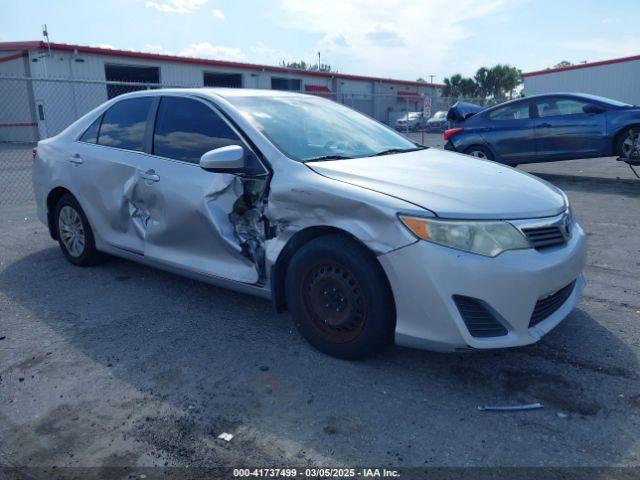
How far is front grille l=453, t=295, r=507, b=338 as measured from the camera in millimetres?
2732

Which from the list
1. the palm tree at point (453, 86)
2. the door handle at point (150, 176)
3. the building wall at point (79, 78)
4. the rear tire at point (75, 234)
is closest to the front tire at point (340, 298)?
the door handle at point (150, 176)

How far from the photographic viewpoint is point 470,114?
11242 mm

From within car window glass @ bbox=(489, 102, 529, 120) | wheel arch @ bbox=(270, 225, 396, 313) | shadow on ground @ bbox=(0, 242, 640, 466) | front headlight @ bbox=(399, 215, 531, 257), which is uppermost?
car window glass @ bbox=(489, 102, 529, 120)

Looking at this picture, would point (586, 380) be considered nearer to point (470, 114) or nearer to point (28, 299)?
point (28, 299)

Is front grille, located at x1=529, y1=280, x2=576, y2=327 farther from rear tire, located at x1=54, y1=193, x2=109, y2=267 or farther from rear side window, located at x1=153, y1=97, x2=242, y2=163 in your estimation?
rear tire, located at x1=54, y1=193, x2=109, y2=267

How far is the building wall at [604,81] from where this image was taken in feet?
106

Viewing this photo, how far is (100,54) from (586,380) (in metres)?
27.9

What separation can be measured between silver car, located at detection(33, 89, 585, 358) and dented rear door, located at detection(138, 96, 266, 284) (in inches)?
0.4

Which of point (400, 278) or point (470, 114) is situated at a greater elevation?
point (470, 114)

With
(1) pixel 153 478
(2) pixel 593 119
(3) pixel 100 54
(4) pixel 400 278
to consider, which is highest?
(3) pixel 100 54

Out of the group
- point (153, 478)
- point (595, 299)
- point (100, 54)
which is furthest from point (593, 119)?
point (100, 54)

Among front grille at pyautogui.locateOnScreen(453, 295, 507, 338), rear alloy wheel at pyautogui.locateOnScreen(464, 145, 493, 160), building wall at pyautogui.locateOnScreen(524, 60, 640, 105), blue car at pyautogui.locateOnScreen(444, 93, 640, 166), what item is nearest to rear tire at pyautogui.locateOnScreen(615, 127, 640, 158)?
blue car at pyautogui.locateOnScreen(444, 93, 640, 166)

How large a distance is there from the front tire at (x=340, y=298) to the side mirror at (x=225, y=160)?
0.68 metres

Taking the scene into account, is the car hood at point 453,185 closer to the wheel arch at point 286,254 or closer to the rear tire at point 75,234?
the wheel arch at point 286,254
